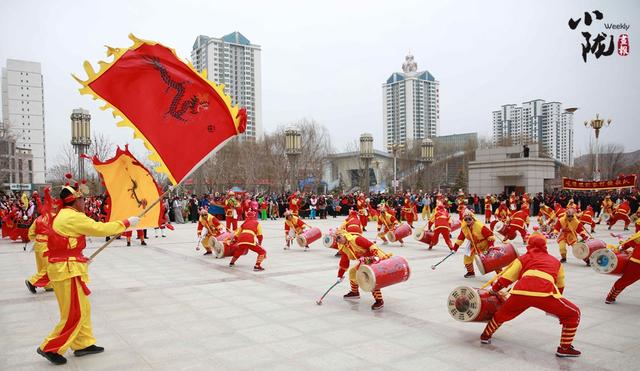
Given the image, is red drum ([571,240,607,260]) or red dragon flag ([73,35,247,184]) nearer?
red dragon flag ([73,35,247,184])

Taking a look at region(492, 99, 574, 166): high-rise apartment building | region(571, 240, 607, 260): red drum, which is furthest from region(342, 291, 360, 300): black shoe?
region(492, 99, 574, 166): high-rise apartment building

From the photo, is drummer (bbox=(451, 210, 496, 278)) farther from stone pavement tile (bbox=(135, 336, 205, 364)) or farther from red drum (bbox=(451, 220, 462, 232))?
stone pavement tile (bbox=(135, 336, 205, 364))

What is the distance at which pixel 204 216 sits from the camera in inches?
514

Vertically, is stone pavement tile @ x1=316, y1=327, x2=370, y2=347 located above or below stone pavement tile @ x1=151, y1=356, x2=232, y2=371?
below

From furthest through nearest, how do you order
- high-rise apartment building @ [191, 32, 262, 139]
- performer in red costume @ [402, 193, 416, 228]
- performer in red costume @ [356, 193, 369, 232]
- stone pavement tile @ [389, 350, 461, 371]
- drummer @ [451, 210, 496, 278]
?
1. high-rise apartment building @ [191, 32, 262, 139]
2. performer in red costume @ [402, 193, 416, 228]
3. performer in red costume @ [356, 193, 369, 232]
4. drummer @ [451, 210, 496, 278]
5. stone pavement tile @ [389, 350, 461, 371]

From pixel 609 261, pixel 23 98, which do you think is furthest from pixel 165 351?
pixel 23 98

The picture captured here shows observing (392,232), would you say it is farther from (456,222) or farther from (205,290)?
(205,290)

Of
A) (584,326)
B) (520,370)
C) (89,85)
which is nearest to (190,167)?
(89,85)

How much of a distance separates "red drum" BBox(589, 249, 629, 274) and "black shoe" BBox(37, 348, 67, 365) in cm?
784

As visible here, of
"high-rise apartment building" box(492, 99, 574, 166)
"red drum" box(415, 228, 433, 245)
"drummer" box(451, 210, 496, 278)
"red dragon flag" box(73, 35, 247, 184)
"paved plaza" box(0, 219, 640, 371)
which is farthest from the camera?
"high-rise apartment building" box(492, 99, 574, 166)

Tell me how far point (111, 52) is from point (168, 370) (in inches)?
175

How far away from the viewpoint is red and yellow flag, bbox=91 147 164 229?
7.00 m

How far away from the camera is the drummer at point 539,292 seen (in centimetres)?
496

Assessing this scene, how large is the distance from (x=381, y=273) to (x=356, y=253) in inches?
36.8
